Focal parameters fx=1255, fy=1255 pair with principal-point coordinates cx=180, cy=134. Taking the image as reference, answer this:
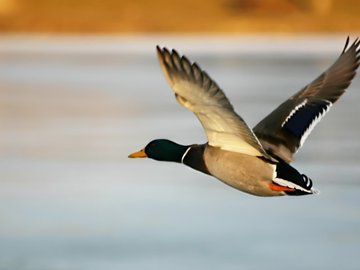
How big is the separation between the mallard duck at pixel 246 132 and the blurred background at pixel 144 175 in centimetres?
49

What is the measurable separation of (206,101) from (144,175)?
11.4ft

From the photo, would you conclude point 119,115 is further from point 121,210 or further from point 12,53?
point 12,53

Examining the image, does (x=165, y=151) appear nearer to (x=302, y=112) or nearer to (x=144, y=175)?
(x=302, y=112)

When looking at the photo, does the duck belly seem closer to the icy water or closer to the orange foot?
the orange foot

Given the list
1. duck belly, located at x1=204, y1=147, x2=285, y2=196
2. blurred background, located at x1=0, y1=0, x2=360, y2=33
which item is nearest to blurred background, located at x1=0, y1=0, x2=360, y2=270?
duck belly, located at x1=204, y1=147, x2=285, y2=196

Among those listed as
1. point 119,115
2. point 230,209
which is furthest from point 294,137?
point 119,115

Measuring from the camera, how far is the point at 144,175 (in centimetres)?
907

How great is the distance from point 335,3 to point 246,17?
1760 millimetres

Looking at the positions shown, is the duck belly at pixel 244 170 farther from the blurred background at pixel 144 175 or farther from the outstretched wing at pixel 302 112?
the blurred background at pixel 144 175

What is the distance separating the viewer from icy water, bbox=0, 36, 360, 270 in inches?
262

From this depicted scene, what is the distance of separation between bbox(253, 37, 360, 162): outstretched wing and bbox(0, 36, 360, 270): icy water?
0.57m

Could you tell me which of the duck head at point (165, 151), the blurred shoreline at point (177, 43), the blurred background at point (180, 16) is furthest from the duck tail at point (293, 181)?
the blurred background at point (180, 16)

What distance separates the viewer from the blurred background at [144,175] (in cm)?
672

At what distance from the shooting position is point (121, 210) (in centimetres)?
778
